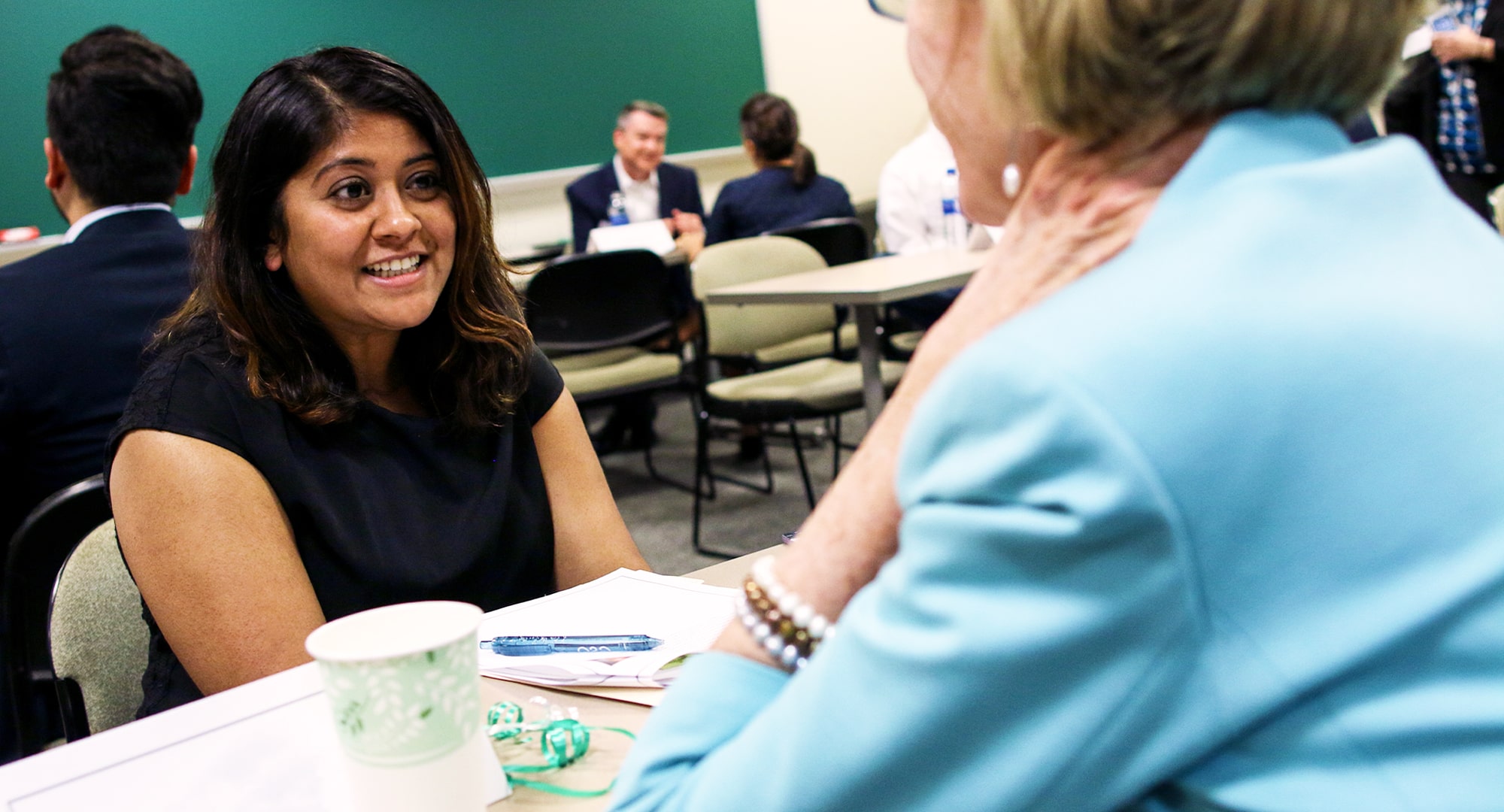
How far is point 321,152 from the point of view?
1494mm

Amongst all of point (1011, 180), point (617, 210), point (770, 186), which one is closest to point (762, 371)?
point (770, 186)

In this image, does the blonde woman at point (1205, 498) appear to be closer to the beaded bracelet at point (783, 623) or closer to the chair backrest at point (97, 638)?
the beaded bracelet at point (783, 623)

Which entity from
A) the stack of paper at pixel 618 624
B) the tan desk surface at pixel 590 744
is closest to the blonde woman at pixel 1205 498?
the tan desk surface at pixel 590 744

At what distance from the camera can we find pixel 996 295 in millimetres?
628

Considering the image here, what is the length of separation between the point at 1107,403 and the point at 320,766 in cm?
66

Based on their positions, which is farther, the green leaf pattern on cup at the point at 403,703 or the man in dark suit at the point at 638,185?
the man in dark suit at the point at 638,185

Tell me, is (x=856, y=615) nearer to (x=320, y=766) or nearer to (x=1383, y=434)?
(x=1383, y=434)

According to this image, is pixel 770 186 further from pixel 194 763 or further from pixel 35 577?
pixel 194 763

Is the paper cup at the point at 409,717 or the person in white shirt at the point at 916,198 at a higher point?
the paper cup at the point at 409,717

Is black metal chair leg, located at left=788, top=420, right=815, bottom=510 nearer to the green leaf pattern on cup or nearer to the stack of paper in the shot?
the stack of paper

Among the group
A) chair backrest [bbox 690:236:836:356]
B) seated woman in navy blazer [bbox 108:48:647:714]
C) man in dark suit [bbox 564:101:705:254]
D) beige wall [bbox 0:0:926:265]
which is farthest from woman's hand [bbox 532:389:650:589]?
beige wall [bbox 0:0:926:265]

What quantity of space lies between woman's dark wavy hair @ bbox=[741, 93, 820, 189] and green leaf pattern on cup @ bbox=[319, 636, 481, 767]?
16.5 feet

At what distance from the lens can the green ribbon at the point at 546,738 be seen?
33.0 inches

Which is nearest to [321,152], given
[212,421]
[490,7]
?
[212,421]
